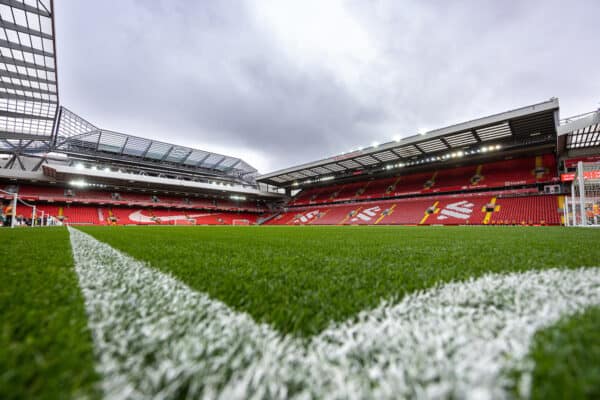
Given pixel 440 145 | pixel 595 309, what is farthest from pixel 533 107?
pixel 595 309

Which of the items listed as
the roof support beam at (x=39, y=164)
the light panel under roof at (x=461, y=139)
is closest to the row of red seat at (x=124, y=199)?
the roof support beam at (x=39, y=164)

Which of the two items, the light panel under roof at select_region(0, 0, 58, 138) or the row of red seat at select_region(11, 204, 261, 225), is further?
the row of red seat at select_region(11, 204, 261, 225)

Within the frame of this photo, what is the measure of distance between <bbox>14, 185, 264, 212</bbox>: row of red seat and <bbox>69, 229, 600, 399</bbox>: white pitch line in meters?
28.8

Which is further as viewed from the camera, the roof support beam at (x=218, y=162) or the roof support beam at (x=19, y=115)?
the roof support beam at (x=218, y=162)

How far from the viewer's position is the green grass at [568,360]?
0.36 meters

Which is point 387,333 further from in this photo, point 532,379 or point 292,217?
point 292,217

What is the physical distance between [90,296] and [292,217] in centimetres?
2702

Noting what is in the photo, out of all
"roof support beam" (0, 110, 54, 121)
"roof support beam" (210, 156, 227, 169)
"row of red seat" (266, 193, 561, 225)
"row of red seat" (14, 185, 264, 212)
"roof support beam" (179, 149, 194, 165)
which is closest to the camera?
"row of red seat" (266, 193, 561, 225)

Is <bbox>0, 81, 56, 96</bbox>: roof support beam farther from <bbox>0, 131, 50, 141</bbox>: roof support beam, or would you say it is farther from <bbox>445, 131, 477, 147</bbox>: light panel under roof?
<bbox>445, 131, 477, 147</bbox>: light panel under roof

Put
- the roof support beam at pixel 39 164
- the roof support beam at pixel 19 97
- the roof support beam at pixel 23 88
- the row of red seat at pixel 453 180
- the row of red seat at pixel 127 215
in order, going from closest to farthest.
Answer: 1. the roof support beam at pixel 23 88
2. the roof support beam at pixel 19 97
3. the row of red seat at pixel 453 180
4. the row of red seat at pixel 127 215
5. the roof support beam at pixel 39 164

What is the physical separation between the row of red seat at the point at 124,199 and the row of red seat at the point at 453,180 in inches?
406

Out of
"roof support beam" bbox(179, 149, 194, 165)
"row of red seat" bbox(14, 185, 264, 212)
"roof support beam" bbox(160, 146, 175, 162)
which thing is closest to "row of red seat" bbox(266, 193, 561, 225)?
"row of red seat" bbox(14, 185, 264, 212)

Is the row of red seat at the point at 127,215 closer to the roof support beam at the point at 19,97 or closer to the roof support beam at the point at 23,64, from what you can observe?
the roof support beam at the point at 19,97

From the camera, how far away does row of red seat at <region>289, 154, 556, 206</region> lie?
1761 centimetres
